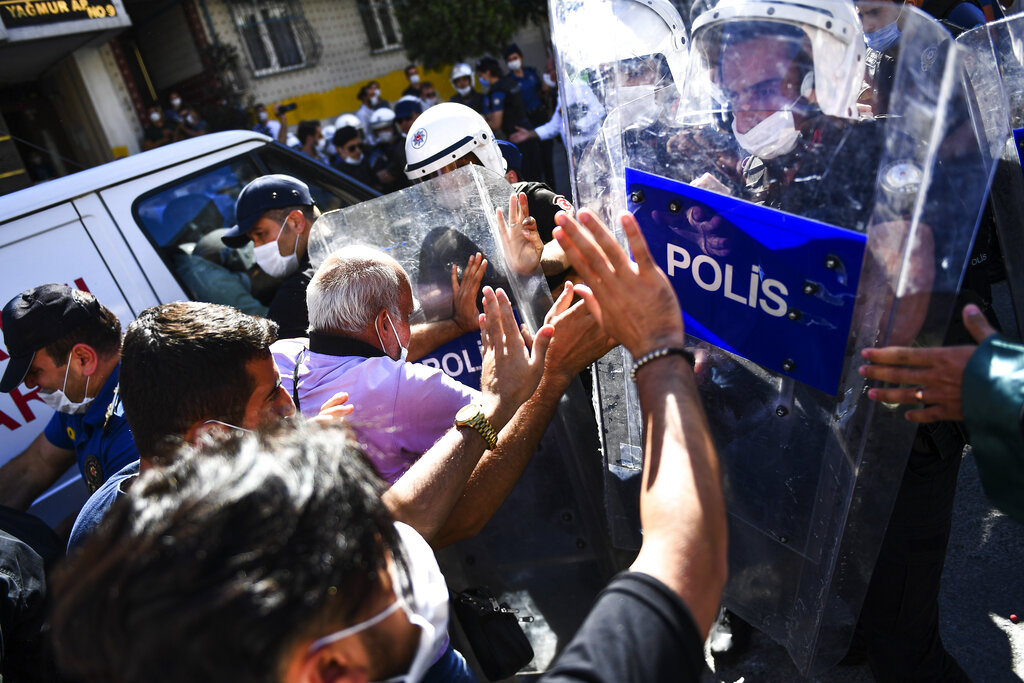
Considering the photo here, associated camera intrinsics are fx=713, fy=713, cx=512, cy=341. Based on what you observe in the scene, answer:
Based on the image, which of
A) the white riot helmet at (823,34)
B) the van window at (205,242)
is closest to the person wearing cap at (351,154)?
the van window at (205,242)

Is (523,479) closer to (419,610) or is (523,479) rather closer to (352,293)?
(352,293)

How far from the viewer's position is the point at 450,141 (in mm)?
2809

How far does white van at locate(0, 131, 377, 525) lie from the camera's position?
2861 millimetres

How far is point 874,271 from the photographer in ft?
3.59

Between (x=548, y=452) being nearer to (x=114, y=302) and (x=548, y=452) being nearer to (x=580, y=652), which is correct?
(x=580, y=652)

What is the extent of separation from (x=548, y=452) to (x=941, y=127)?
135 centimetres

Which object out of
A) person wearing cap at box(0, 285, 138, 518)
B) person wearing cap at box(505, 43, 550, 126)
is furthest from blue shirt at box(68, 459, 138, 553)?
person wearing cap at box(505, 43, 550, 126)

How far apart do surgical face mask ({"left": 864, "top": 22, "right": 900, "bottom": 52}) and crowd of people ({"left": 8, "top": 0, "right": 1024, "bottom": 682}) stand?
0.05 feet

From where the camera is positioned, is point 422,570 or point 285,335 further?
point 285,335

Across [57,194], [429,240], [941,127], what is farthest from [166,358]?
[57,194]

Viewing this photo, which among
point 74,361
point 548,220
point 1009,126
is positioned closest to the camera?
point 1009,126

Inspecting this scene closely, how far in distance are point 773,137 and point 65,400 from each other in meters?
2.38

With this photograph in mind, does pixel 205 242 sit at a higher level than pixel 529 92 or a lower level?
lower

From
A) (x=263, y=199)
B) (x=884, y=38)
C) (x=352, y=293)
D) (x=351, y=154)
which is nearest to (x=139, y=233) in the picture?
(x=263, y=199)
